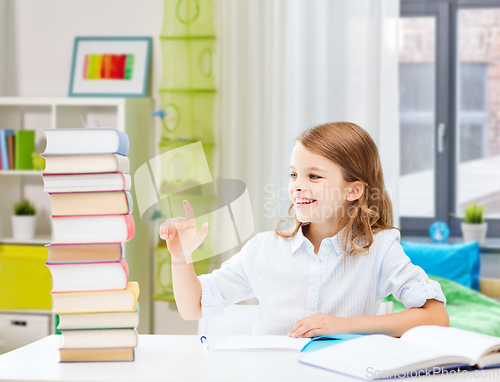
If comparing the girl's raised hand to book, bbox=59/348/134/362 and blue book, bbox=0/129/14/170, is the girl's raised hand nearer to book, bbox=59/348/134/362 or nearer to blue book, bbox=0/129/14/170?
book, bbox=59/348/134/362

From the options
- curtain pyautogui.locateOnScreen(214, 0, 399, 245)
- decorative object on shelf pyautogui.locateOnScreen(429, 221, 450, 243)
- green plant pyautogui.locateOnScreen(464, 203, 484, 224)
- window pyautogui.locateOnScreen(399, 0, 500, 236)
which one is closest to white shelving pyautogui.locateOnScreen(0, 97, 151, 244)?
curtain pyautogui.locateOnScreen(214, 0, 399, 245)

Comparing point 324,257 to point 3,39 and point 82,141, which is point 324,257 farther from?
point 3,39

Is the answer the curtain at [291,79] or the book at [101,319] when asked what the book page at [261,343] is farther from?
the curtain at [291,79]

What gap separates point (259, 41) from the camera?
2549 mm

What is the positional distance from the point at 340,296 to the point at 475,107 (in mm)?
2178

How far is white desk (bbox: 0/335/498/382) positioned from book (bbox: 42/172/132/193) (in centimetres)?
25

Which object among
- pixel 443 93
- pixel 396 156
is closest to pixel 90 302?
pixel 396 156

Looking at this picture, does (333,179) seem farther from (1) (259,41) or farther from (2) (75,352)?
(1) (259,41)

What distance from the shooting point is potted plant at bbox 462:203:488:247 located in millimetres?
2609

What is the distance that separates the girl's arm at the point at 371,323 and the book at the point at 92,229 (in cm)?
34

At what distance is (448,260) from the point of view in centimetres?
240

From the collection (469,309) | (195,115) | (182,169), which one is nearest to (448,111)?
(469,309)

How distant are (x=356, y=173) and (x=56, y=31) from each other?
2.32 m

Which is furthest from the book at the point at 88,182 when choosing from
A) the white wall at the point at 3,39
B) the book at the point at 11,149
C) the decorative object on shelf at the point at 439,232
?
the white wall at the point at 3,39
